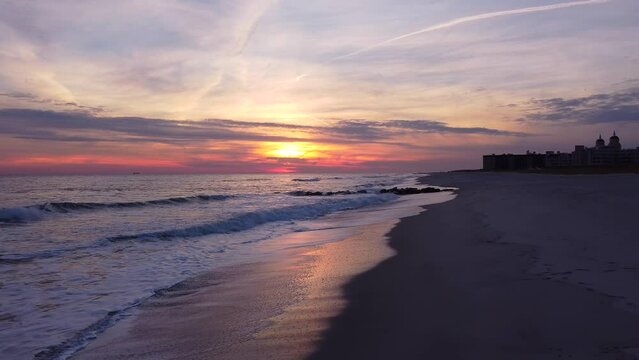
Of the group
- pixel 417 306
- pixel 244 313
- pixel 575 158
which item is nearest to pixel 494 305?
pixel 417 306

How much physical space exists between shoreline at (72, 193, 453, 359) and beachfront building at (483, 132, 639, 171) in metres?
134

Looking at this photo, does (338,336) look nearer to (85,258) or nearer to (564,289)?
(564,289)

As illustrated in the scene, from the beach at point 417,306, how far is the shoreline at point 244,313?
0.02m

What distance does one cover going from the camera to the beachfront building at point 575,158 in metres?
144

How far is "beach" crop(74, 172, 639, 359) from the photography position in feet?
15.9

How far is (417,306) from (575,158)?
16185 cm

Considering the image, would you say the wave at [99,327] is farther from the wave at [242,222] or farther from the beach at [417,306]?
the wave at [242,222]

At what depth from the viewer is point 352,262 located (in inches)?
411

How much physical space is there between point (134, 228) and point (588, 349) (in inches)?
684

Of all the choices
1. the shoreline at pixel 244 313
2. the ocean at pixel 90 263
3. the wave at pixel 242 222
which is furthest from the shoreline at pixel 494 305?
the wave at pixel 242 222

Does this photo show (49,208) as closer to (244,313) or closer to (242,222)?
(242,222)

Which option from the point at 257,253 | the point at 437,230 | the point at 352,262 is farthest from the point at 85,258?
the point at 437,230

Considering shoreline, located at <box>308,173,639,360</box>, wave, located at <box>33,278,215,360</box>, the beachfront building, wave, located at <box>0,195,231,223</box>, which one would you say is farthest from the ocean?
the beachfront building

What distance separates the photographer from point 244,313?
6816 mm
